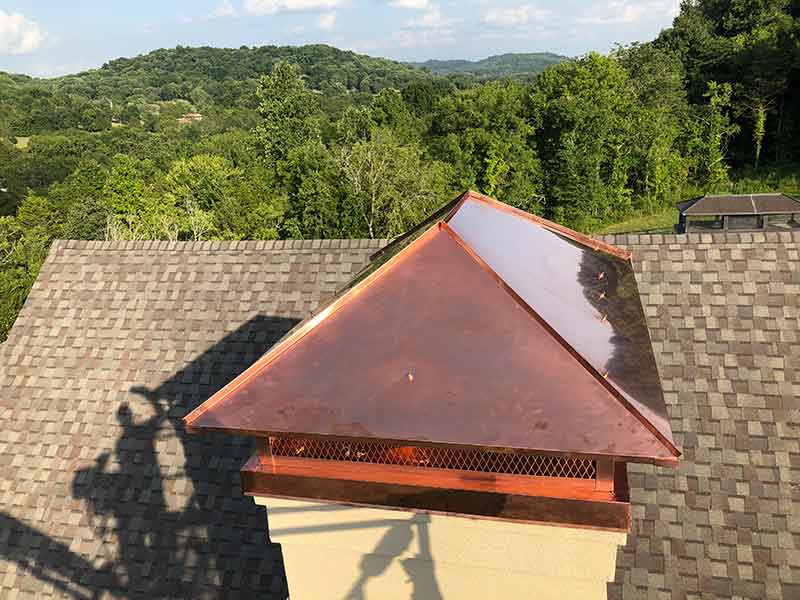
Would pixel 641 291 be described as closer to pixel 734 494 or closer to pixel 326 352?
pixel 734 494

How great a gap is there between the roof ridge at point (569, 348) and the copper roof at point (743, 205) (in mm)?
21120

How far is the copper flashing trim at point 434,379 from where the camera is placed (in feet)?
8.50

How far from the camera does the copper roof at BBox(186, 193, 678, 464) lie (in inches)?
102

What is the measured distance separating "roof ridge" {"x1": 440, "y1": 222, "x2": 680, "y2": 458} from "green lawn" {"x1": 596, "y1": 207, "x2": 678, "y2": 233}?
2770cm

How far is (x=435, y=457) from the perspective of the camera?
9.53ft

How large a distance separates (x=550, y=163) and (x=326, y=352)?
3452 centimetres

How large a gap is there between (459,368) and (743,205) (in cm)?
2237

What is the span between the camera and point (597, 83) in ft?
120

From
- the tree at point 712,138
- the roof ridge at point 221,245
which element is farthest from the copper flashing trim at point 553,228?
the tree at point 712,138

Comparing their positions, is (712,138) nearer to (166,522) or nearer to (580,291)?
(580,291)

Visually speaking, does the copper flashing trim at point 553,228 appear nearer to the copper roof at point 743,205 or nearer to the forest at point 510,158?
the copper roof at point 743,205

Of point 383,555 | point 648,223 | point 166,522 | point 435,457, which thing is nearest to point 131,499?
point 166,522

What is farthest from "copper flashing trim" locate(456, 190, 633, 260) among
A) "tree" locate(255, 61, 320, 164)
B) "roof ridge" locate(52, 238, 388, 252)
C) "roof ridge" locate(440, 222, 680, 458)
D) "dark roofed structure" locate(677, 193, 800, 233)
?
"tree" locate(255, 61, 320, 164)

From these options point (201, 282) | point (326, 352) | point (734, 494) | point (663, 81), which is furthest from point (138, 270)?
point (663, 81)
